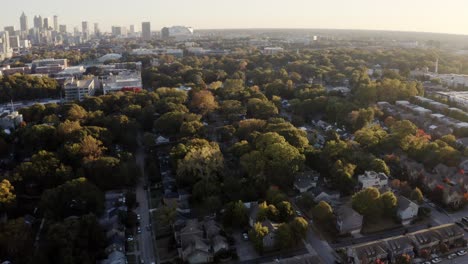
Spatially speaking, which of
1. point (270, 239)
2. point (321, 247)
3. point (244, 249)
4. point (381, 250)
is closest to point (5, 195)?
point (244, 249)

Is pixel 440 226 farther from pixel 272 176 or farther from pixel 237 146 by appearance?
pixel 237 146

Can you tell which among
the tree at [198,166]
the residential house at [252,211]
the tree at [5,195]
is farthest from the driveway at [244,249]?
the tree at [5,195]

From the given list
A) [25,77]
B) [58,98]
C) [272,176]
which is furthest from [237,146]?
[25,77]

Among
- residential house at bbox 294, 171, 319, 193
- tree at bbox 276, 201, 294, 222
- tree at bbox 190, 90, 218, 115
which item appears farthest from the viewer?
tree at bbox 190, 90, 218, 115

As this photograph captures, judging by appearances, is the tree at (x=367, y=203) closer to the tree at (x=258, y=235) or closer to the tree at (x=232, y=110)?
the tree at (x=258, y=235)

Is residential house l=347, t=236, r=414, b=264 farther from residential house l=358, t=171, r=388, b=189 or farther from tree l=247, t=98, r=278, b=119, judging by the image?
tree l=247, t=98, r=278, b=119

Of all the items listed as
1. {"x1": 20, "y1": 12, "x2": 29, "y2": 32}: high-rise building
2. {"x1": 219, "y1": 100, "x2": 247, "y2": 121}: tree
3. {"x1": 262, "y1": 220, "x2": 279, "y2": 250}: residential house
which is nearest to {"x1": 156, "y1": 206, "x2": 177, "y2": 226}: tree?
{"x1": 262, "y1": 220, "x2": 279, "y2": 250}: residential house
